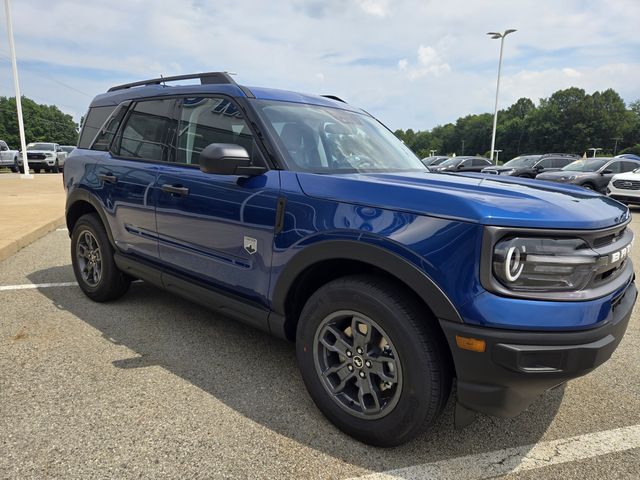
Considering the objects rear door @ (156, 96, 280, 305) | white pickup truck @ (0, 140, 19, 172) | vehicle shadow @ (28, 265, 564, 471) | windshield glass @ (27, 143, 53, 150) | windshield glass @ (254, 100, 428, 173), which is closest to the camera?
vehicle shadow @ (28, 265, 564, 471)

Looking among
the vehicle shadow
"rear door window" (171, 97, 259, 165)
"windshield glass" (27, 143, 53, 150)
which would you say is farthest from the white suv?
"windshield glass" (27, 143, 53, 150)

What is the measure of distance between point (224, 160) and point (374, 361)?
1.29 meters

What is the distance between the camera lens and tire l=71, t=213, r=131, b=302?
157 inches

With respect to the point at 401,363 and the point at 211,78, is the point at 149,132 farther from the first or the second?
the point at 401,363

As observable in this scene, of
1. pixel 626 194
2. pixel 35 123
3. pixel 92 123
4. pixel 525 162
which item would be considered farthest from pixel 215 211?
pixel 35 123

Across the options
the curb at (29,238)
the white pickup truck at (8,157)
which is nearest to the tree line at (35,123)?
the white pickup truck at (8,157)

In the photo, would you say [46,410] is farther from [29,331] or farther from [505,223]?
[505,223]

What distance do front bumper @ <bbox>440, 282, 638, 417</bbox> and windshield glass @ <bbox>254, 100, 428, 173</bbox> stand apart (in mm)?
1323

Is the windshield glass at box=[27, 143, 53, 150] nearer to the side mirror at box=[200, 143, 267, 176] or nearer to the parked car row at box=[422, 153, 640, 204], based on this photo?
the parked car row at box=[422, 153, 640, 204]

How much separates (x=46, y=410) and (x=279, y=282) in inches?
56.9

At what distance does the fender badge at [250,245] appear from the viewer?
2629mm

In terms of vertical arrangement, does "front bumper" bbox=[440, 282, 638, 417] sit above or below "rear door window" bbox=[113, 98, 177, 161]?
below

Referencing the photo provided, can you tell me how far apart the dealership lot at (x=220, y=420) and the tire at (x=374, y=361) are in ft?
0.55

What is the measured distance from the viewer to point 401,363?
2049mm
